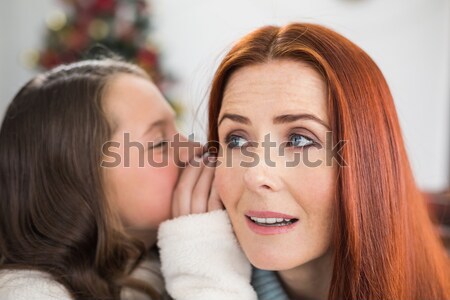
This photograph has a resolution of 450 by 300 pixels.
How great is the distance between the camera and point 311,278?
4.19ft

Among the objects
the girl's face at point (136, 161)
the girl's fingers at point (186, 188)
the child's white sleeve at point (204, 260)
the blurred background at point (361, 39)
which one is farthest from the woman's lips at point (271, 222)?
the blurred background at point (361, 39)

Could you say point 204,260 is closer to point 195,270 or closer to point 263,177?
point 195,270

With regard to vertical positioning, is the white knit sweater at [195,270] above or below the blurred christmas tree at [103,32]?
below

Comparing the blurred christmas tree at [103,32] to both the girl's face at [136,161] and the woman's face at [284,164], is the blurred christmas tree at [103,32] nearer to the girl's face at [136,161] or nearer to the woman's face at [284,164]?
the girl's face at [136,161]

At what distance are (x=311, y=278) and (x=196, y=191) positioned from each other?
1.16 feet

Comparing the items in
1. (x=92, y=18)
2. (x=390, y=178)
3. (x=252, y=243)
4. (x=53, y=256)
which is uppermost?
(x=92, y=18)

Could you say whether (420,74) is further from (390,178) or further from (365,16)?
(390,178)

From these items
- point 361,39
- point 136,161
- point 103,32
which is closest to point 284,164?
point 136,161

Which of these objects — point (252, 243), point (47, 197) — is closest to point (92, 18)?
point (47, 197)

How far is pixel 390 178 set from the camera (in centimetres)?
111

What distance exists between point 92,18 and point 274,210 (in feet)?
8.87

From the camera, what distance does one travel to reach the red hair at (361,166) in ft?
3.51

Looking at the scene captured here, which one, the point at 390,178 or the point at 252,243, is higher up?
the point at 390,178

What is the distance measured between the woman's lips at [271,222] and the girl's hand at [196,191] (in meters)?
0.19
